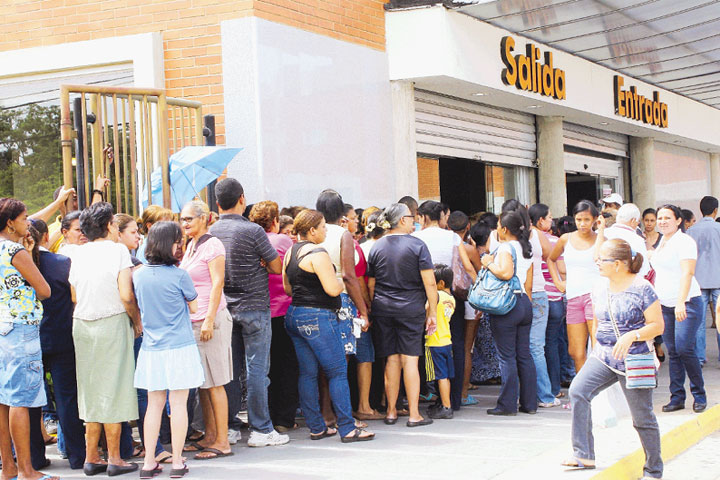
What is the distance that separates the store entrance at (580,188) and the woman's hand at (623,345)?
12703 millimetres

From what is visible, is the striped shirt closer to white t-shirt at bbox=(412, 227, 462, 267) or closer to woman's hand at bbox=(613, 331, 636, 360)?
white t-shirt at bbox=(412, 227, 462, 267)

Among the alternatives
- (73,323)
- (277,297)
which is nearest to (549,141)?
(277,297)

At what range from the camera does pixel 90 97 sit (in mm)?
8492

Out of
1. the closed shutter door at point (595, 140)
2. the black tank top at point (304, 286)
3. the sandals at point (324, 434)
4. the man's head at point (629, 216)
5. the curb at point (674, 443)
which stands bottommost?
the curb at point (674, 443)

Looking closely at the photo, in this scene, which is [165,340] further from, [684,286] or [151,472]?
[684,286]

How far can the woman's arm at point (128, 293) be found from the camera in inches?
245

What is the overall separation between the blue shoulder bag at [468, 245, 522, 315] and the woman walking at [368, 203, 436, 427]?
504 mm

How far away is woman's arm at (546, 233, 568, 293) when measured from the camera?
882 centimetres

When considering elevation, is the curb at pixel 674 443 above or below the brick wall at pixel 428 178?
below

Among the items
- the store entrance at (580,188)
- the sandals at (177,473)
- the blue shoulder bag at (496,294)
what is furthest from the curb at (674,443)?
the store entrance at (580,188)

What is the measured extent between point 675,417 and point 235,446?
3661mm

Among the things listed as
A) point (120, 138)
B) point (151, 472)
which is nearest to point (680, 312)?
point (151, 472)

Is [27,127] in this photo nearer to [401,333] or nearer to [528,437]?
[401,333]

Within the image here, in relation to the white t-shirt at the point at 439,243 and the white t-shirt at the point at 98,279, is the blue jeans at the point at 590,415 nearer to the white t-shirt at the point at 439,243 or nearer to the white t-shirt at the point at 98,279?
the white t-shirt at the point at 439,243
